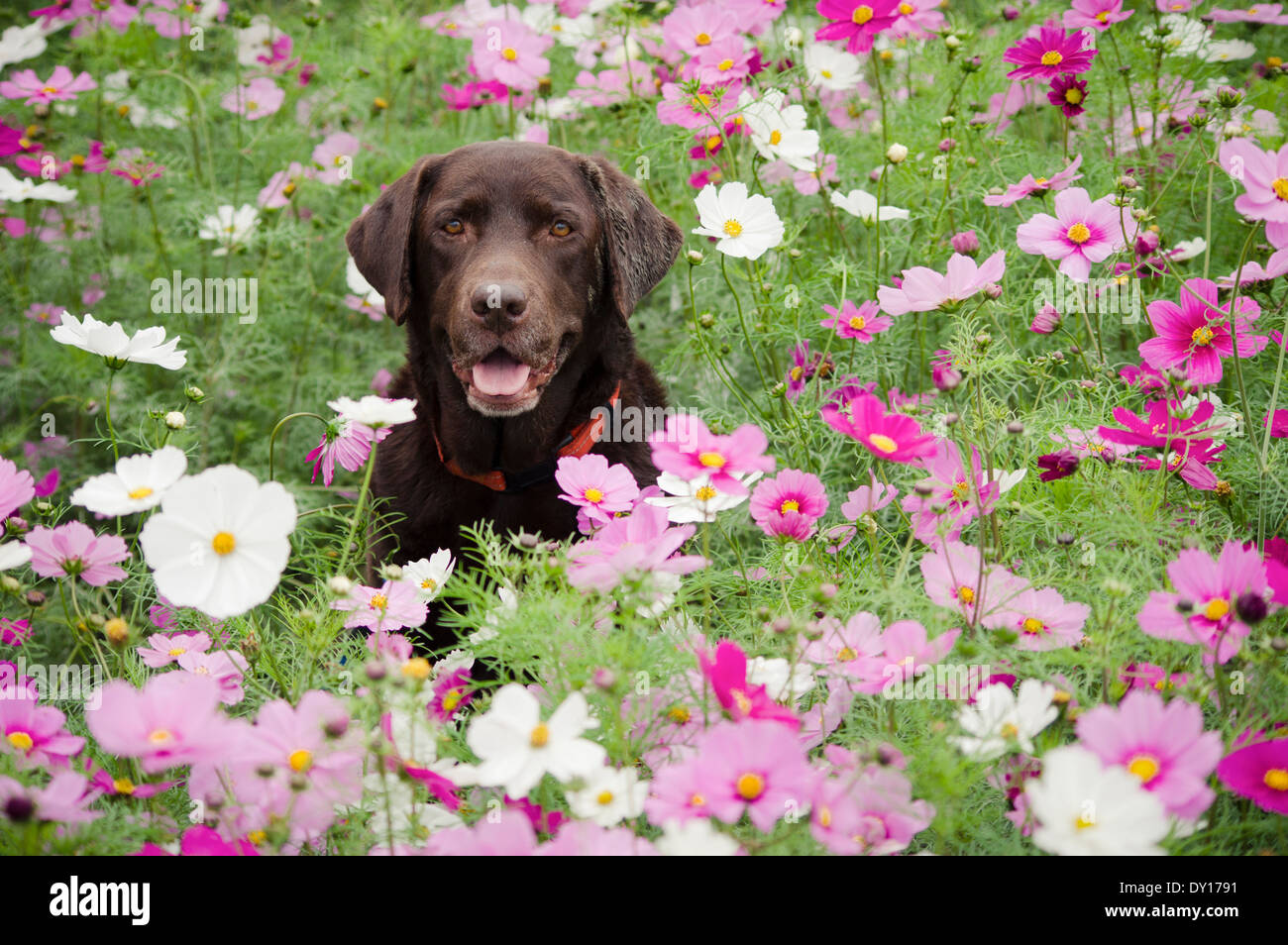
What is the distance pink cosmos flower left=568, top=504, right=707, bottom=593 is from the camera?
165 centimetres

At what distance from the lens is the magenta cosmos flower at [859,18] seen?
281 cm

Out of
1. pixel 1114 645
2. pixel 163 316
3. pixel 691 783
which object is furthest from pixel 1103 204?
pixel 163 316

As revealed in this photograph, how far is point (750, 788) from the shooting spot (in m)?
1.38

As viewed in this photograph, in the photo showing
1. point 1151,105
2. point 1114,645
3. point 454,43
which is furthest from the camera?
point 454,43

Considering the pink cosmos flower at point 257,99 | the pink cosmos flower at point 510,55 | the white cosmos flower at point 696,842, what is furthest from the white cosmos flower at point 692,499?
the pink cosmos flower at point 257,99

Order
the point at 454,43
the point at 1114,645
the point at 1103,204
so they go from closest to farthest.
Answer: the point at 1114,645 → the point at 1103,204 → the point at 454,43

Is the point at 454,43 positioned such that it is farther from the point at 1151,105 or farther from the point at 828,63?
the point at 1151,105

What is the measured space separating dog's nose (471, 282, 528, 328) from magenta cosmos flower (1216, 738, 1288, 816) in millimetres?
1908

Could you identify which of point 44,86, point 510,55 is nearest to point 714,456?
point 510,55

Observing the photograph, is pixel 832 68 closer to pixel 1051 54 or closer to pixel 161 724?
pixel 1051 54

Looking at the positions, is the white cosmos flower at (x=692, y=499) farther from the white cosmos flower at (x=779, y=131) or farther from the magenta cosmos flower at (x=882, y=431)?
the white cosmos flower at (x=779, y=131)

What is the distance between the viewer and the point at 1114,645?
1795mm

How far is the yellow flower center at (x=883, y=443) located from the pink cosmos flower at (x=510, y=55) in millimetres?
2528
